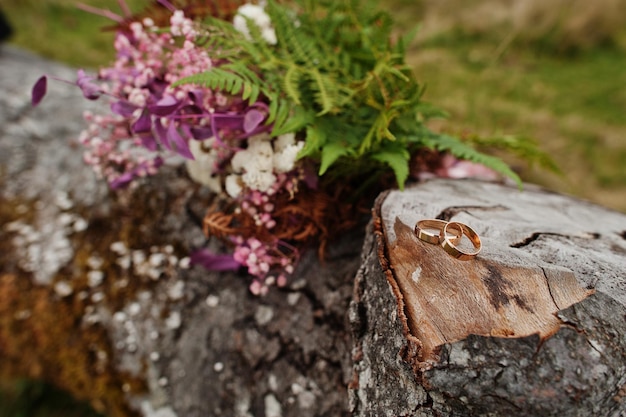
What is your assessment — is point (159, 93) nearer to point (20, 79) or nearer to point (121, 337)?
point (121, 337)

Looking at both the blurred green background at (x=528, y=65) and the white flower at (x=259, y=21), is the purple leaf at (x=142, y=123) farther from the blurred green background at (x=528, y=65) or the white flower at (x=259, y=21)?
the blurred green background at (x=528, y=65)

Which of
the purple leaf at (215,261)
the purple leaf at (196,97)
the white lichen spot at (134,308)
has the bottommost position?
the white lichen spot at (134,308)

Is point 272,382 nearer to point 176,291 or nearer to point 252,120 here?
point 176,291

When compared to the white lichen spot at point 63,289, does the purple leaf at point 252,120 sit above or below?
above

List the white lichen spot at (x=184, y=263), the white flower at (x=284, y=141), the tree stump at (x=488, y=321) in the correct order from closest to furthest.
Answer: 1. the tree stump at (x=488, y=321)
2. the white flower at (x=284, y=141)
3. the white lichen spot at (x=184, y=263)

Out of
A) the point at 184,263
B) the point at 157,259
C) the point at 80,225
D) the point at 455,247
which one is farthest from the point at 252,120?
the point at 80,225

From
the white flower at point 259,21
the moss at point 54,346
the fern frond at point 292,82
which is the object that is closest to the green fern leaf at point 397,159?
the fern frond at point 292,82

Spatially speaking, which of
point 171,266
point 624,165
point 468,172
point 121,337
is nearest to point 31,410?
point 121,337
